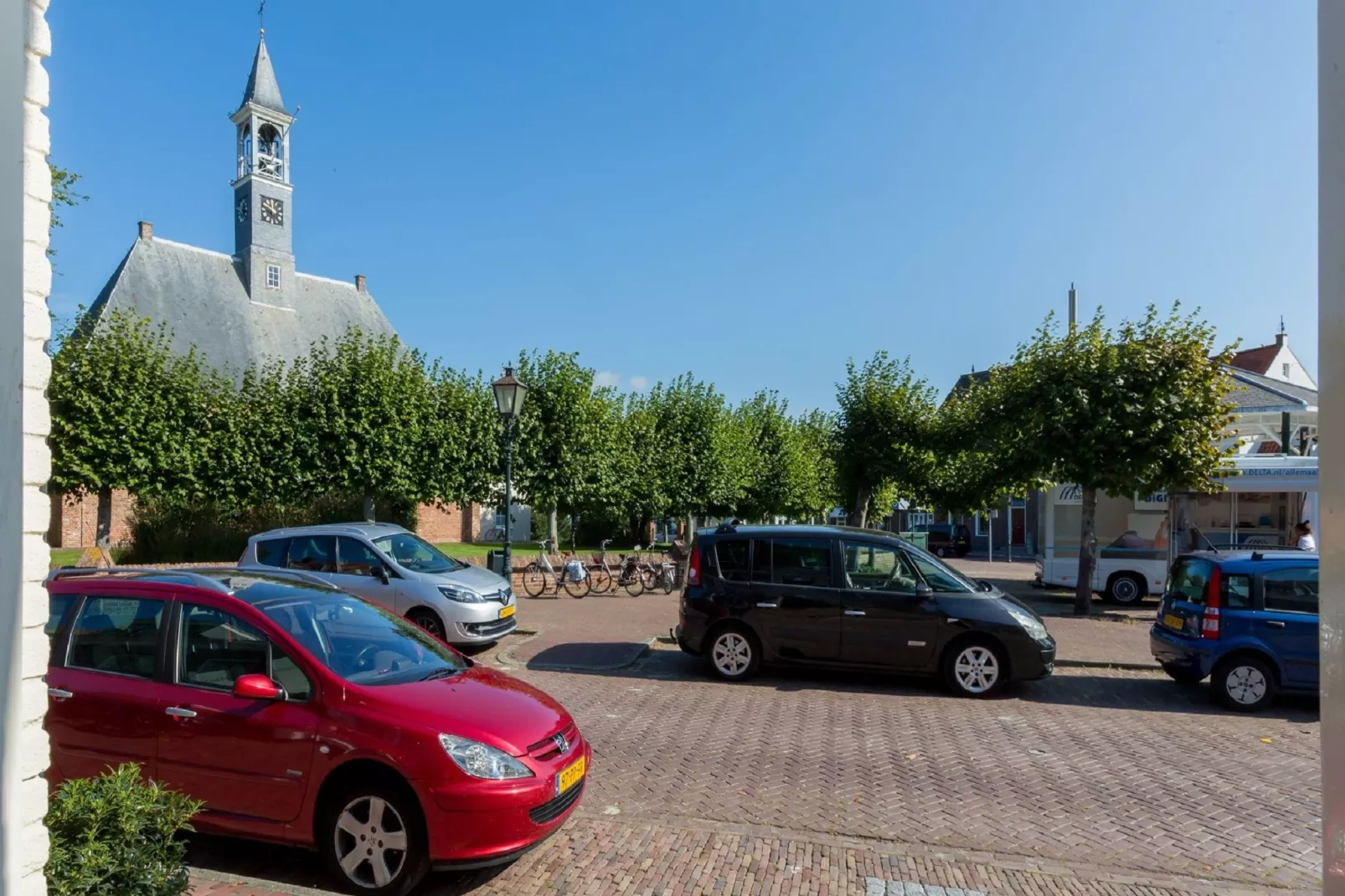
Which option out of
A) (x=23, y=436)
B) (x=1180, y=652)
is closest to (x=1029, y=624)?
(x=1180, y=652)

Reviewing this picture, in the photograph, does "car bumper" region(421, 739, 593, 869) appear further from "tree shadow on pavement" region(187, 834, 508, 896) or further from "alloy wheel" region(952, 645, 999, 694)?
"alloy wheel" region(952, 645, 999, 694)

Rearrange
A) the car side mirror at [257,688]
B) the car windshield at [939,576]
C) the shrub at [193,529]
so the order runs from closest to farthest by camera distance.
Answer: the car side mirror at [257,688], the car windshield at [939,576], the shrub at [193,529]

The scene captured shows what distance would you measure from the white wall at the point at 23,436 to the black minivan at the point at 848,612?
7.85 metres

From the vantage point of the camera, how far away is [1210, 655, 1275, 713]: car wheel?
29.4 feet

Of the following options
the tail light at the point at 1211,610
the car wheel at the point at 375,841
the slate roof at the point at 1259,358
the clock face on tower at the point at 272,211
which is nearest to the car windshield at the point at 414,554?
the car wheel at the point at 375,841

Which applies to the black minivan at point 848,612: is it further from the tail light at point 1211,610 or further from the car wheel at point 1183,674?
the tail light at point 1211,610

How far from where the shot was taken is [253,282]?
136 feet

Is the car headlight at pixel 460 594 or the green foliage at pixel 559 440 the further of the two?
the green foliage at pixel 559 440

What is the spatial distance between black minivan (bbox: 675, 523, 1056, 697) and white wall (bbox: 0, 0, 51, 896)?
785 centimetres

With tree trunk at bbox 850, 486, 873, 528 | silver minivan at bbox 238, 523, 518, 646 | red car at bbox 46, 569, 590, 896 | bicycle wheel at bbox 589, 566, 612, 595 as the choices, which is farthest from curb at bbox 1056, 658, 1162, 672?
tree trunk at bbox 850, 486, 873, 528

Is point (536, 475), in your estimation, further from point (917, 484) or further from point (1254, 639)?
point (1254, 639)

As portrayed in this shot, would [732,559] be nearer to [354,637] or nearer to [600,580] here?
[354,637]

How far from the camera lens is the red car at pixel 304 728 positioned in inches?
171

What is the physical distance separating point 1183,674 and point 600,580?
13.3 meters
